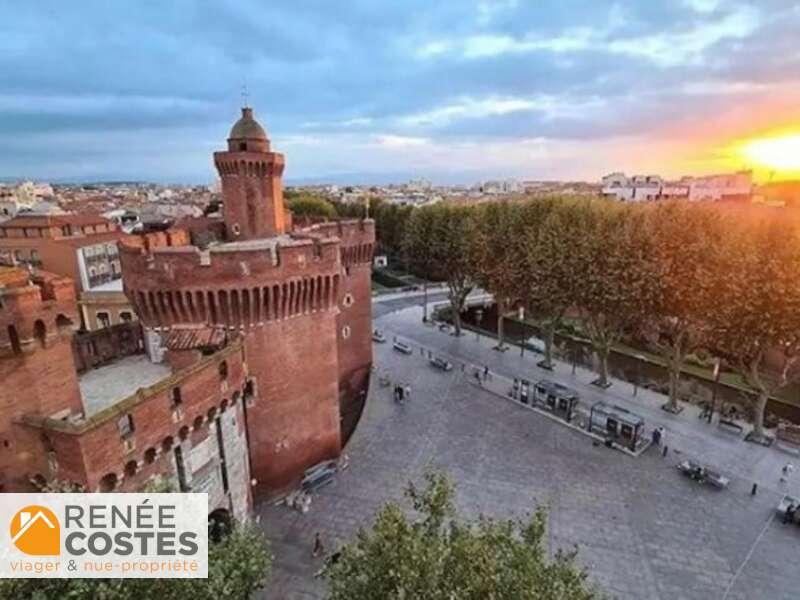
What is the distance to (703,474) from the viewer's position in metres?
24.8

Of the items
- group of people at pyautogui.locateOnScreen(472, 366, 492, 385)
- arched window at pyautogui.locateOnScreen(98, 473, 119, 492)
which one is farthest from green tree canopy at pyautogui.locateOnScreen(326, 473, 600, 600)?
group of people at pyautogui.locateOnScreen(472, 366, 492, 385)

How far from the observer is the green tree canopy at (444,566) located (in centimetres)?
995

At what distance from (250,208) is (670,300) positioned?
24835mm

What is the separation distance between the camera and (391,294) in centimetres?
6462

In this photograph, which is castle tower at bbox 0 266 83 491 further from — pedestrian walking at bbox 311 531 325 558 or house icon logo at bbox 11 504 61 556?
pedestrian walking at bbox 311 531 325 558

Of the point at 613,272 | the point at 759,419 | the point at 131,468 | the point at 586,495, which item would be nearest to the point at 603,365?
the point at 613,272

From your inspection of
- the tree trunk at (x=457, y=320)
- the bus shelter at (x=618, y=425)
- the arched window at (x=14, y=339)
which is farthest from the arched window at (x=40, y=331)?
the tree trunk at (x=457, y=320)

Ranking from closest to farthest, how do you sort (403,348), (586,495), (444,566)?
(444,566), (586,495), (403,348)

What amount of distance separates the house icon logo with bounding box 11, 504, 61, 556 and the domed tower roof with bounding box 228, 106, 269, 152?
1920 centimetres

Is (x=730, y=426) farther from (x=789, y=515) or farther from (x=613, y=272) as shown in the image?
(x=613, y=272)

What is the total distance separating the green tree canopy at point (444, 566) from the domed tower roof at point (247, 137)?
807 inches

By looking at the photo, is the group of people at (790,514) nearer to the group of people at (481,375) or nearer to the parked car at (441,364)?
the group of people at (481,375)

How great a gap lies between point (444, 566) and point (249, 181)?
70.5 ft

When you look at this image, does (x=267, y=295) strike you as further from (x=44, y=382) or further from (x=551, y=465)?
(x=551, y=465)
